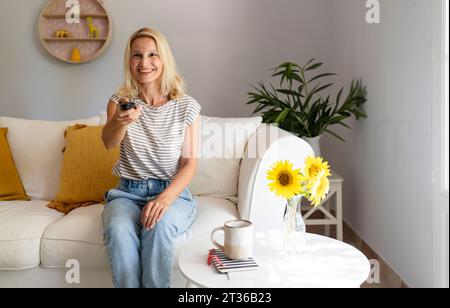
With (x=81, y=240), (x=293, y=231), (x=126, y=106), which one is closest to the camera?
(x=293, y=231)

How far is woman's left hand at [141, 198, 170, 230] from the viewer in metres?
1.52

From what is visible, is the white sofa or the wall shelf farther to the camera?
the wall shelf

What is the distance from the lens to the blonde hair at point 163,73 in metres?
1.73

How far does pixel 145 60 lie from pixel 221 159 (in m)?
0.60

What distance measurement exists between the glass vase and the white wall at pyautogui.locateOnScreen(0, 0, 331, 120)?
6.00 ft

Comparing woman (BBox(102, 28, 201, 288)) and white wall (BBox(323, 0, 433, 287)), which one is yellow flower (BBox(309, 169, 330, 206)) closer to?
woman (BBox(102, 28, 201, 288))

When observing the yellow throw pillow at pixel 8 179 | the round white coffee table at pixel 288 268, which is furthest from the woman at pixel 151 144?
the yellow throw pillow at pixel 8 179

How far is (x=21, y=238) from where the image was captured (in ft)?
5.57

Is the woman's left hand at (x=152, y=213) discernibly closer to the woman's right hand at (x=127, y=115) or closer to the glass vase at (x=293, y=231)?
the woman's right hand at (x=127, y=115)

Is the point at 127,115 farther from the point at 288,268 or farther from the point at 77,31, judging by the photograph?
the point at 77,31

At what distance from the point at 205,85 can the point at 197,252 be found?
1888 mm

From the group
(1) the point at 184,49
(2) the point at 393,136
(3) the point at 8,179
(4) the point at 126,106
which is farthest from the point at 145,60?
(1) the point at 184,49

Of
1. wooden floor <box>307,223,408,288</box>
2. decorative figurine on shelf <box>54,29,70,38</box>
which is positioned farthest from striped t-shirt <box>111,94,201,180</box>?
decorative figurine on shelf <box>54,29,70,38</box>

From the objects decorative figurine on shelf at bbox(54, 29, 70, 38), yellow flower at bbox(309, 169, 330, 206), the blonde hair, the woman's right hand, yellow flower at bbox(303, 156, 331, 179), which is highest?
decorative figurine on shelf at bbox(54, 29, 70, 38)
